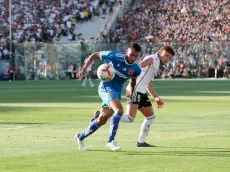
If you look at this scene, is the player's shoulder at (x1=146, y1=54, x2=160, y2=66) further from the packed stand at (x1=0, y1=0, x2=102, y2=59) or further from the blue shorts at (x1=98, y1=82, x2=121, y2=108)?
the packed stand at (x1=0, y1=0, x2=102, y2=59)

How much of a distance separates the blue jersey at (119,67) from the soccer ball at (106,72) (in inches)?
7.9

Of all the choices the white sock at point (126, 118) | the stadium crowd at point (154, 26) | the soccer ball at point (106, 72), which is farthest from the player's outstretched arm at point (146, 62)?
the stadium crowd at point (154, 26)

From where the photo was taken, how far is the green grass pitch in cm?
1447

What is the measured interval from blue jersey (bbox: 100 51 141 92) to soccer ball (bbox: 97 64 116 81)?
0.20 meters

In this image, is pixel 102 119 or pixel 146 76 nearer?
pixel 102 119

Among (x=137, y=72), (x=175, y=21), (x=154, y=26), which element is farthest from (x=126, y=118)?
(x=154, y=26)

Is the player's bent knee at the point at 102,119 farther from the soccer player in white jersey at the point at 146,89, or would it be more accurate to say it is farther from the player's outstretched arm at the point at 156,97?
the player's outstretched arm at the point at 156,97

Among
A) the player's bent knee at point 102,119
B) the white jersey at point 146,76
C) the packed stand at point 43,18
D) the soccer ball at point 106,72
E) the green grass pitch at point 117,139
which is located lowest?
the packed stand at point 43,18

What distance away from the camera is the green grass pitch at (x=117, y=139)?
47.5 ft

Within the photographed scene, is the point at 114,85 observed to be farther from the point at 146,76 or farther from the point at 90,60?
the point at 146,76

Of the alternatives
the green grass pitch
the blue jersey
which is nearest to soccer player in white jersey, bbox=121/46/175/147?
the green grass pitch

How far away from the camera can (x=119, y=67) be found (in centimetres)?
1689

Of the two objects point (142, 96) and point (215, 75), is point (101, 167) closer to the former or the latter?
point (142, 96)

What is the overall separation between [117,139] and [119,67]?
9.55 feet
